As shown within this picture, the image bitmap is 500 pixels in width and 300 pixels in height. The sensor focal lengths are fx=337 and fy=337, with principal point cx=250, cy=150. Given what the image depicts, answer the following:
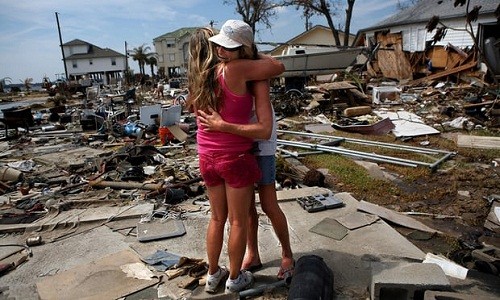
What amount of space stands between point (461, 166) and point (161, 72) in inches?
2130

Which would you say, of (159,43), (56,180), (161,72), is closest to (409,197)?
(56,180)

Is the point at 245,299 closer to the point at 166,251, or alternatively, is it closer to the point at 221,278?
the point at 221,278

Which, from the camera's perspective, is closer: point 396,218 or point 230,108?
point 230,108

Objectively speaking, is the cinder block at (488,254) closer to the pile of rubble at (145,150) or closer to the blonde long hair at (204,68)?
the pile of rubble at (145,150)

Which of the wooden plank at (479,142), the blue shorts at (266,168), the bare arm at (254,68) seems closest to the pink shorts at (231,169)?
the blue shorts at (266,168)

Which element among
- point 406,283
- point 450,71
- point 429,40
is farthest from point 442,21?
point 406,283

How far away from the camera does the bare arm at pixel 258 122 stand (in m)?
2.26

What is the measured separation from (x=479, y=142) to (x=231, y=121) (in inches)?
293

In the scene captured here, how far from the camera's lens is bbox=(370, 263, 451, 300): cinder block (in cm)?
234

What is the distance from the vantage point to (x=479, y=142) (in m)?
7.54

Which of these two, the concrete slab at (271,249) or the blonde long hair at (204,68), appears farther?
the concrete slab at (271,249)

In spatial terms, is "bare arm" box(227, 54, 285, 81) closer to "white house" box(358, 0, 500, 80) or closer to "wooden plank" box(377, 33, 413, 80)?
"white house" box(358, 0, 500, 80)

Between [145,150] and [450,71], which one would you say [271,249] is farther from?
[450,71]

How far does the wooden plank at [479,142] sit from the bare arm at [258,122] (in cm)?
699
